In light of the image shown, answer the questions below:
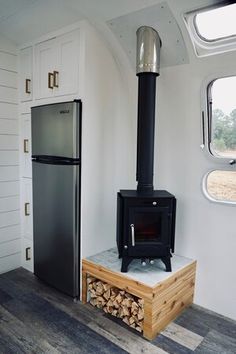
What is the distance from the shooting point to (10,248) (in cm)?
292

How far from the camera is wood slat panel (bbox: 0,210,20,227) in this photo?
111 inches

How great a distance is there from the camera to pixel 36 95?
263 cm

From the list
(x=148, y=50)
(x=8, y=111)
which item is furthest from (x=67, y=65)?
(x=8, y=111)

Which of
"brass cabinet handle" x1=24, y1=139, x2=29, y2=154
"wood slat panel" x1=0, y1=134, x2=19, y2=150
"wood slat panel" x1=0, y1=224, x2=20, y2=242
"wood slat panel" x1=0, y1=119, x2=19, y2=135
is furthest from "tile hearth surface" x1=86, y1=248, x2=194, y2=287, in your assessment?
"wood slat panel" x1=0, y1=119, x2=19, y2=135

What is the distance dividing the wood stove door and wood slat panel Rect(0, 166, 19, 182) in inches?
57.8

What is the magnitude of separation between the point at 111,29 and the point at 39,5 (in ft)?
1.84

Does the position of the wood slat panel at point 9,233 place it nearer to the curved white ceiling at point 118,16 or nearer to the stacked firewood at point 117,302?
the stacked firewood at point 117,302

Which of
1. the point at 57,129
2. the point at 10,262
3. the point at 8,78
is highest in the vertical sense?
the point at 8,78

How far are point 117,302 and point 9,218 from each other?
145 centimetres

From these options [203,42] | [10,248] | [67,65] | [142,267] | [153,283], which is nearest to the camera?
[153,283]

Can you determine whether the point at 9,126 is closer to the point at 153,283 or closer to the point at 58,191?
the point at 58,191

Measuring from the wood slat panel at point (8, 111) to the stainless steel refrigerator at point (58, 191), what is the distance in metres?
0.38

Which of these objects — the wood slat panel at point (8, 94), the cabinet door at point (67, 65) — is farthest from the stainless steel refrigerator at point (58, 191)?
the wood slat panel at point (8, 94)

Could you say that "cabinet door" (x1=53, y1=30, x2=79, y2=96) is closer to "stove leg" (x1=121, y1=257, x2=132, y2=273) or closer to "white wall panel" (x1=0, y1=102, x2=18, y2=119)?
"white wall panel" (x1=0, y1=102, x2=18, y2=119)
